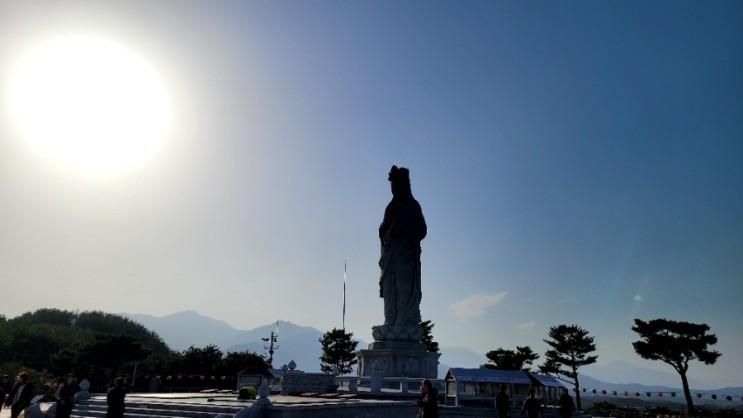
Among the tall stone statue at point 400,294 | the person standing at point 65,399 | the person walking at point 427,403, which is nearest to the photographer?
the person walking at point 427,403

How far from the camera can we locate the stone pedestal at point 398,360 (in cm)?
2533

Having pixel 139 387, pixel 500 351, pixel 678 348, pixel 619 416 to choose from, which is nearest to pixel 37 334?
pixel 139 387

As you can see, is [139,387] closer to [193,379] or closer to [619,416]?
[193,379]

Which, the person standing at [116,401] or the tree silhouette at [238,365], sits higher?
the tree silhouette at [238,365]

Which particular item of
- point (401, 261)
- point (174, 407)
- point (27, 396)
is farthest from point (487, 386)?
point (27, 396)

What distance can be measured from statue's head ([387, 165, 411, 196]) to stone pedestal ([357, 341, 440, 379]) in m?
9.04

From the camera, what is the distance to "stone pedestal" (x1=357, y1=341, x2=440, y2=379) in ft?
83.1

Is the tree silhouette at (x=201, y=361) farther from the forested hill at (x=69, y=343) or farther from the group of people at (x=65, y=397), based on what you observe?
the group of people at (x=65, y=397)

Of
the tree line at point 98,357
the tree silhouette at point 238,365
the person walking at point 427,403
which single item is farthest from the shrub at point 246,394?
the tree silhouette at point 238,365

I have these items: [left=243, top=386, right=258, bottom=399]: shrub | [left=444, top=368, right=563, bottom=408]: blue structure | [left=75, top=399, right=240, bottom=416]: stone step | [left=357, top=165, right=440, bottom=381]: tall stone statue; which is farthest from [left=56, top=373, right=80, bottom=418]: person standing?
[left=357, top=165, right=440, bottom=381]: tall stone statue

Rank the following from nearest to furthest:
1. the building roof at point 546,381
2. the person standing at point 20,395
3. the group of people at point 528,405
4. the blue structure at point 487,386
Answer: the person standing at point 20,395, the group of people at point 528,405, the blue structure at point 487,386, the building roof at point 546,381

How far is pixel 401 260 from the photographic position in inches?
1142

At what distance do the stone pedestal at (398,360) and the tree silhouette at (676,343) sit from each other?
26.1 metres

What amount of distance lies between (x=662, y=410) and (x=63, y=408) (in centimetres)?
4190
